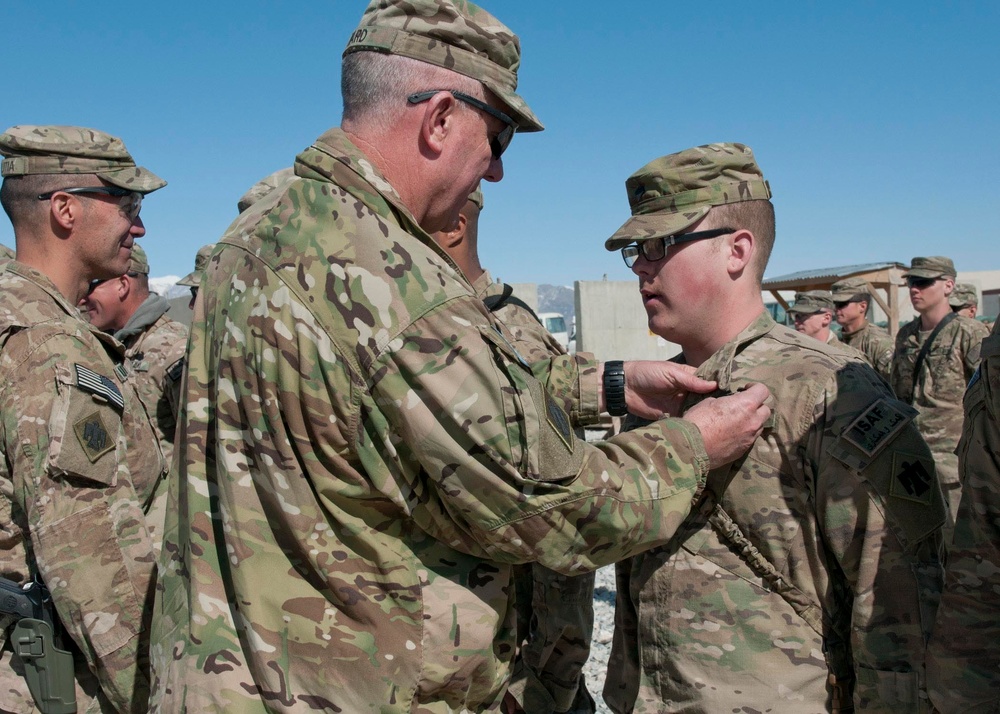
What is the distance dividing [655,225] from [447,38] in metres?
0.97

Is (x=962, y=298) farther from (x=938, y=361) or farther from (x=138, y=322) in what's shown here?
(x=138, y=322)

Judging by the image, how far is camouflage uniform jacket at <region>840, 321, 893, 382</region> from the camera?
1220 centimetres

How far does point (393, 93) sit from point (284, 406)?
839 millimetres

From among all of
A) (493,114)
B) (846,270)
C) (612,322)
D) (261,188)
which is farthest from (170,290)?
(493,114)

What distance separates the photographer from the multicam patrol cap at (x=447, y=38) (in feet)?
6.75

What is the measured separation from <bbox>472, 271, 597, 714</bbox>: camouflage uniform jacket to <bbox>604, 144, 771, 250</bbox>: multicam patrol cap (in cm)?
125

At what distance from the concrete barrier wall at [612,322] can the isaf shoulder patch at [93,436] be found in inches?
809

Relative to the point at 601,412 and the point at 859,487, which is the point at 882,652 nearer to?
the point at 859,487

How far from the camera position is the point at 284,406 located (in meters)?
1.80

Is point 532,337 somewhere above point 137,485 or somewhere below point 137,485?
above

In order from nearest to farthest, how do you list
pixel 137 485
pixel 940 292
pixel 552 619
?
pixel 137 485
pixel 552 619
pixel 940 292

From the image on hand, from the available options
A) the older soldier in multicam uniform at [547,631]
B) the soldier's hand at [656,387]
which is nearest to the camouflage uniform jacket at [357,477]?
the soldier's hand at [656,387]

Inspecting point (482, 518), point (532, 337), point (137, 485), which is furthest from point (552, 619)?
→ point (482, 518)

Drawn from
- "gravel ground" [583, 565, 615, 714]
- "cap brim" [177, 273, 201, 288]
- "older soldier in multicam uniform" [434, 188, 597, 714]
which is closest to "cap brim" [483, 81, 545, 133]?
"older soldier in multicam uniform" [434, 188, 597, 714]
